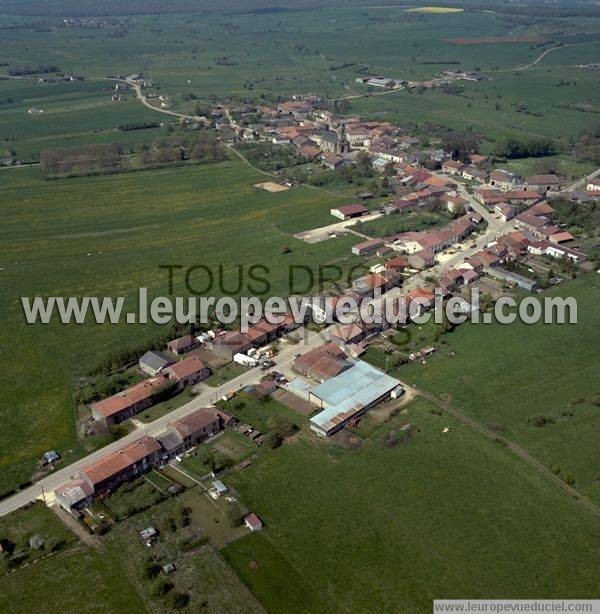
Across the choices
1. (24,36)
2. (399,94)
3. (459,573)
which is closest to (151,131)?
(399,94)

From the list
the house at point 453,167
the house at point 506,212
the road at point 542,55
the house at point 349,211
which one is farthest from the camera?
the road at point 542,55

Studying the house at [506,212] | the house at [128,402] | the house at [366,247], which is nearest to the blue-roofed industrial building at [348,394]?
the house at [128,402]

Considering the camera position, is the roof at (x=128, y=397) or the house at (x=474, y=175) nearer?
the roof at (x=128, y=397)

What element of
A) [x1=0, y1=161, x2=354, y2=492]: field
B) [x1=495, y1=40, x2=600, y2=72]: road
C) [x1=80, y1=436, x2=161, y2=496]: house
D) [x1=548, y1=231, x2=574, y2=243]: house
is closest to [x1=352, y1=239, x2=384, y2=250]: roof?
[x1=0, y1=161, x2=354, y2=492]: field

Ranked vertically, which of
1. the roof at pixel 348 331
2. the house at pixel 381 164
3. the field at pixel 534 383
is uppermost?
the house at pixel 381 164

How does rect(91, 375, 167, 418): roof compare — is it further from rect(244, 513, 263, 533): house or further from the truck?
rect(244, 513, 263, 533): house

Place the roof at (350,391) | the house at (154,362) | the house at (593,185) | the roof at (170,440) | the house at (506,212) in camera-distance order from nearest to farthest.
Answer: the roof at (170,440), the roof at (350,391), the house at (154,362), the house at (506,212), the house at (593,185)

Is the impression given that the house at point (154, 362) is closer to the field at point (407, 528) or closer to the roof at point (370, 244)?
the field at point (407, 528)

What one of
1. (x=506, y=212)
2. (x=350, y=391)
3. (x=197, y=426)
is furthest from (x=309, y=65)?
(x=197, y=426)
